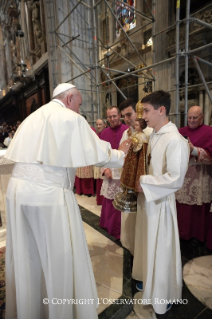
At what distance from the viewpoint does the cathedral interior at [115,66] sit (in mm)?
2158

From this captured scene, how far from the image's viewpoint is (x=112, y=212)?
3.04 metres

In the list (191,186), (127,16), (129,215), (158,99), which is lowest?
(129,215)

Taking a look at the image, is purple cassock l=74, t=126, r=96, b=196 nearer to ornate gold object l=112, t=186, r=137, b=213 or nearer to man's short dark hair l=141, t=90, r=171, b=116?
ornate gold object l=112, t=186, r=137, b=213

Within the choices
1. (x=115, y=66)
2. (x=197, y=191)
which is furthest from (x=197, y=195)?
(x=115, y=66)

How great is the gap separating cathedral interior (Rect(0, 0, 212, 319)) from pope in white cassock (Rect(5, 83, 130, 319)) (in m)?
0.61

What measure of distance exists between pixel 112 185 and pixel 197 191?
123 cm

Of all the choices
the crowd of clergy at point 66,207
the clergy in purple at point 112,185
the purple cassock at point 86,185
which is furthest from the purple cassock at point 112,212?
the purple cassock at point 86,185

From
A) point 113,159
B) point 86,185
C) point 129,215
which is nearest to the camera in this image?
point 113,159

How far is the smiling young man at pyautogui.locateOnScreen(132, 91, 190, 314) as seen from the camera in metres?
1.53

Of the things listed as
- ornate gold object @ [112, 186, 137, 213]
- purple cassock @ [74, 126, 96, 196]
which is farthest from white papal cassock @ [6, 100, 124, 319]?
purple cassock @ [74, 126, 96, 196]

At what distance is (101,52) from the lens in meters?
9.18

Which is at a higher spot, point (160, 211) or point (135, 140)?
point (135, 140)

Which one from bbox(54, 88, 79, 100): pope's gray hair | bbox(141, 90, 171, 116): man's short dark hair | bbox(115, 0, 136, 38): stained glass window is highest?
bbox(115, 0, 136, 38): stained glass window

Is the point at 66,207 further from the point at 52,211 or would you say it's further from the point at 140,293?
the point at 140,293
